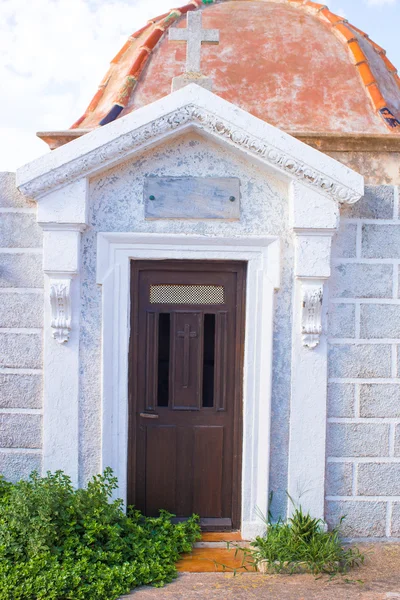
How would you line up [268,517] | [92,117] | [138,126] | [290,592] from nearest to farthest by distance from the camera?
[290,592] → [138,126] → [268,517] → [92,117]

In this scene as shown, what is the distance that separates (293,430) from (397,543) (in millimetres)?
1337

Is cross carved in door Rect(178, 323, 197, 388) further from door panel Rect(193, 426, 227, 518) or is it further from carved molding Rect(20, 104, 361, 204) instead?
carved molding Rect(20, 104, 361, 204)

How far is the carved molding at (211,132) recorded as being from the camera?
5.01 m

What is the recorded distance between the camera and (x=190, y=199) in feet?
17.2

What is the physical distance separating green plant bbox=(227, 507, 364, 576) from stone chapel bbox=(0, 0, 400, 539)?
152 mm

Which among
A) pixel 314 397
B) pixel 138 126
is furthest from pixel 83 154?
pixel 314 397

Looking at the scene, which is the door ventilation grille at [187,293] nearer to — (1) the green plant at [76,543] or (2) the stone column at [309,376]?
(2) the stone column at [309,376]

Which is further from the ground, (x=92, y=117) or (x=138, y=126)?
(x=92, y=117)

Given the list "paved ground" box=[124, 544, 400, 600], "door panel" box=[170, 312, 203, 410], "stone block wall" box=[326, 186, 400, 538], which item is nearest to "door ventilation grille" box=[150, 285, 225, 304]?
"door panel" box=[170, 312, 203, 410]

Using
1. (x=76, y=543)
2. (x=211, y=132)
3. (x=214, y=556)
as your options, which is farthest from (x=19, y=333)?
(x=214, y=556)

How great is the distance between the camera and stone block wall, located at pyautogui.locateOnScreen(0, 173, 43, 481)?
17.4 feet

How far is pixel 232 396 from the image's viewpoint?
5.46 meters

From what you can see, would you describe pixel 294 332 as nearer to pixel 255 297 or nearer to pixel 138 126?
pixel 255 297

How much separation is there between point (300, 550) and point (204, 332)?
1926 millimetres
